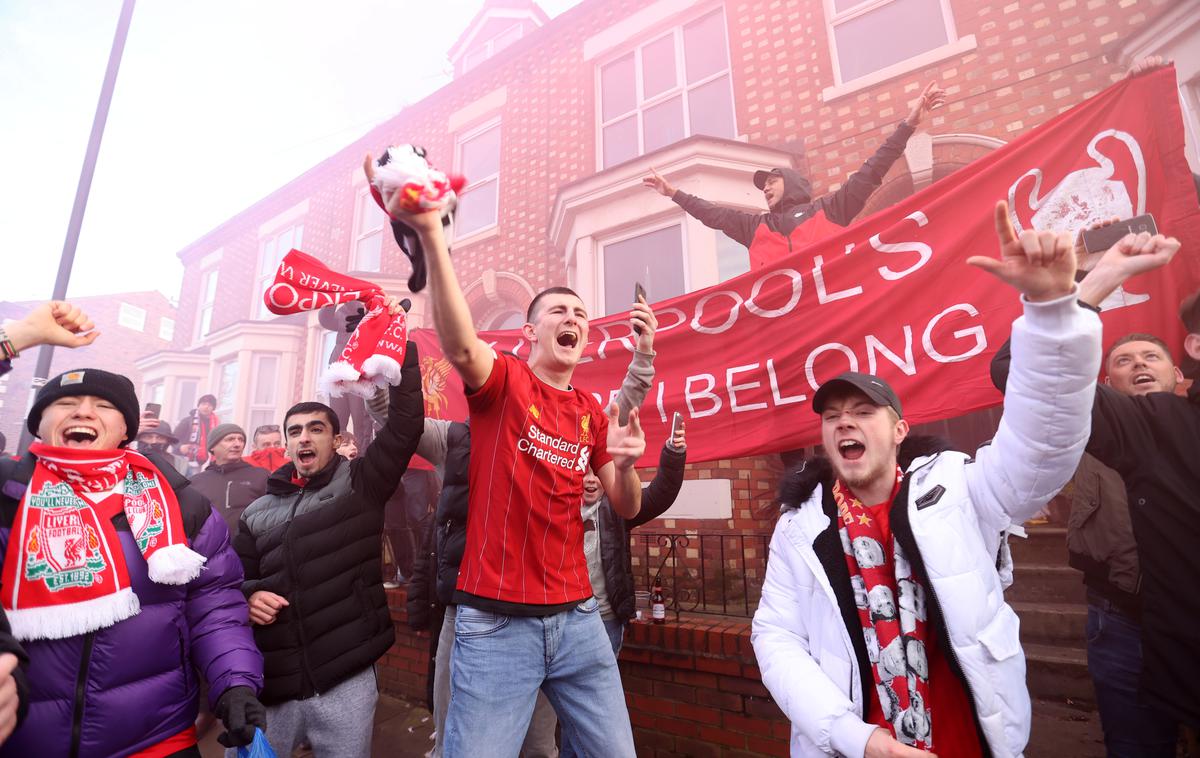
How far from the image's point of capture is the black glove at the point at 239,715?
1.79m

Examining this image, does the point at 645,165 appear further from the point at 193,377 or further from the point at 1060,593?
Result: the point at 193,377

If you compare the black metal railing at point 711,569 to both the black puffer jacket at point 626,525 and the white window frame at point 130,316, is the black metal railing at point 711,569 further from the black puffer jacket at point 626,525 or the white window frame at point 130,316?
the white window frame at point 130,316

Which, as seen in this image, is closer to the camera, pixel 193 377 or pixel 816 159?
pixel 816 159

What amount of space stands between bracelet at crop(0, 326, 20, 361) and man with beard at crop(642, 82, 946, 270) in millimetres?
4206

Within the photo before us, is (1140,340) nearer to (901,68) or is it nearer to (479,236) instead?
(901,68)

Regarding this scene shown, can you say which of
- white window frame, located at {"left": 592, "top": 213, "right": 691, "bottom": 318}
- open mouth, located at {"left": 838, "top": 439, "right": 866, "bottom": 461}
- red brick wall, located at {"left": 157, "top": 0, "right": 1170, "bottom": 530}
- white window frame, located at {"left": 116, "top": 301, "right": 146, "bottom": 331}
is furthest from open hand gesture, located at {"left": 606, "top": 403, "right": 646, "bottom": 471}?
white window frame, located at {"left": 116, "top": 301, "right": 146, "bottom": 331}

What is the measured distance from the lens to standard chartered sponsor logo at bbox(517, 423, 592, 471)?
190cm

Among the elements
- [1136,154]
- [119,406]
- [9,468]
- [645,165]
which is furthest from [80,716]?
[645,165]

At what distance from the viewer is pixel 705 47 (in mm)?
8375

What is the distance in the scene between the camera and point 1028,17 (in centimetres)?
586

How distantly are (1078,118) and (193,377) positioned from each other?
67.7 ft

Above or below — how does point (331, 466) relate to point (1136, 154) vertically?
below

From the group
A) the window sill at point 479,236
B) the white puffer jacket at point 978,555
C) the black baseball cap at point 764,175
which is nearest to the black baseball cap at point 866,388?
the white puffer jacket at point 978,555

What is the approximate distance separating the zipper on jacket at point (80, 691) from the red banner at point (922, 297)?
2939mm
